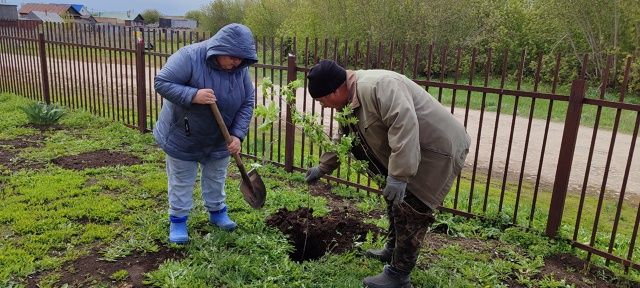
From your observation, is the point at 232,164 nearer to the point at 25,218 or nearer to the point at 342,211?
the point at 342,211

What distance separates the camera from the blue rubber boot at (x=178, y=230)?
3613 mm

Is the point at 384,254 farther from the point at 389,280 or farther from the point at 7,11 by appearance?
the point at 7,11

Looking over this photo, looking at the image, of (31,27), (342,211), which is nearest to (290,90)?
(342,211)

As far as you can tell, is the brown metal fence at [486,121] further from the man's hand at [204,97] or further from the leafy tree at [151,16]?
the leafy tree at [151,16]

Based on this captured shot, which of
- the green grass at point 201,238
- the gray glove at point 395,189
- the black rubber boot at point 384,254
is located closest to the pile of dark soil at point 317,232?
the green grass at point 201,238

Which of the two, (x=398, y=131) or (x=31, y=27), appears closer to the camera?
(x=398, y=131)

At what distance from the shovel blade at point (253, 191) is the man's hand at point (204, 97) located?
80 cm

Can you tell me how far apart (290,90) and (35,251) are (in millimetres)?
2156

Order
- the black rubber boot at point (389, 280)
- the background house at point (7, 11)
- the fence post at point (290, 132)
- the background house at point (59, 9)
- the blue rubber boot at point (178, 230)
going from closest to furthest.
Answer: the black rubber boot at point (389, 280) < the blue rubber boot at point (178, 230) < the fence post at point (290, 132) < the background house at point (7, 11) < the background house at point (59, 9)

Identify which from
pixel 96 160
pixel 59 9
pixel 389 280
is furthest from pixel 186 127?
pixel 59 9

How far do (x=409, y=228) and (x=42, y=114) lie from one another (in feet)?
21.0

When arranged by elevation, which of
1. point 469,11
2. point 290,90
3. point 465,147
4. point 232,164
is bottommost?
point 232,164

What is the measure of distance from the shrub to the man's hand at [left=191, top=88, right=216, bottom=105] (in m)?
5.19

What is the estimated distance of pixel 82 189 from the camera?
4.71 metres
